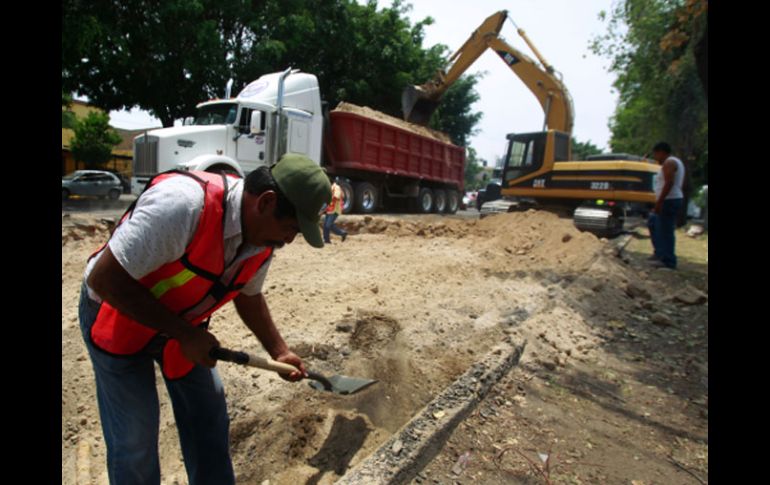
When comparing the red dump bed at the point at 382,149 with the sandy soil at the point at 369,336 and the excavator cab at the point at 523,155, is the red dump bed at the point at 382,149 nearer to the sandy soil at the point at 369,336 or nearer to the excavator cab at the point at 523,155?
the excavator cab at the point at 523,155

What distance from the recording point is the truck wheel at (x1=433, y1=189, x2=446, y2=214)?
1717 cm

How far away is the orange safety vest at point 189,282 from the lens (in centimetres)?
163

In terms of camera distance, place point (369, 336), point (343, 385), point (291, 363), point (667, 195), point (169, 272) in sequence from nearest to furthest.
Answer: point (169, 272)
point (291, 363)
point (343, 385)
point (369, 336)
point (667, 195)

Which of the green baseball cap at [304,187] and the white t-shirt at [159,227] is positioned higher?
the green baseball cap at [304,187]

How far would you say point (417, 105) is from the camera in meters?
15.2

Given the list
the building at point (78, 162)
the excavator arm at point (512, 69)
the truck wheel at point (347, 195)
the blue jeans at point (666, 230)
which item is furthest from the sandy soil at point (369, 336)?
the building at point (78, 162)

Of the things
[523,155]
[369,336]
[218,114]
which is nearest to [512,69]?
[523,155]

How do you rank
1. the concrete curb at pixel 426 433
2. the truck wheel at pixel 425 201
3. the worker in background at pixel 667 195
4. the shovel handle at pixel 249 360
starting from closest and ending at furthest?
the shovel handle at pixel 249 360
the concrete curb at pixel 426 433
the worker in background at pixel 667 195
the truck wheel at pixel 425 201

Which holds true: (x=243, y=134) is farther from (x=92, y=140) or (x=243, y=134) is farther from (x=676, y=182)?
(x=92, y=140)

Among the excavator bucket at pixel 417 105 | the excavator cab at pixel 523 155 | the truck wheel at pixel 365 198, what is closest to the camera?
the excavator cab at pixel 523 155

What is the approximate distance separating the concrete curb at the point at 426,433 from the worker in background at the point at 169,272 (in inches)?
35.5

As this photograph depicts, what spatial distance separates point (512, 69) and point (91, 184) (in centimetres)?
1606

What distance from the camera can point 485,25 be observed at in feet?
45.4

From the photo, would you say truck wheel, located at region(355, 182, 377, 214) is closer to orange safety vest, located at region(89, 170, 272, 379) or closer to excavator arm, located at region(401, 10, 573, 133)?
excavator arm, located at region(401, 10, 573, 133)
